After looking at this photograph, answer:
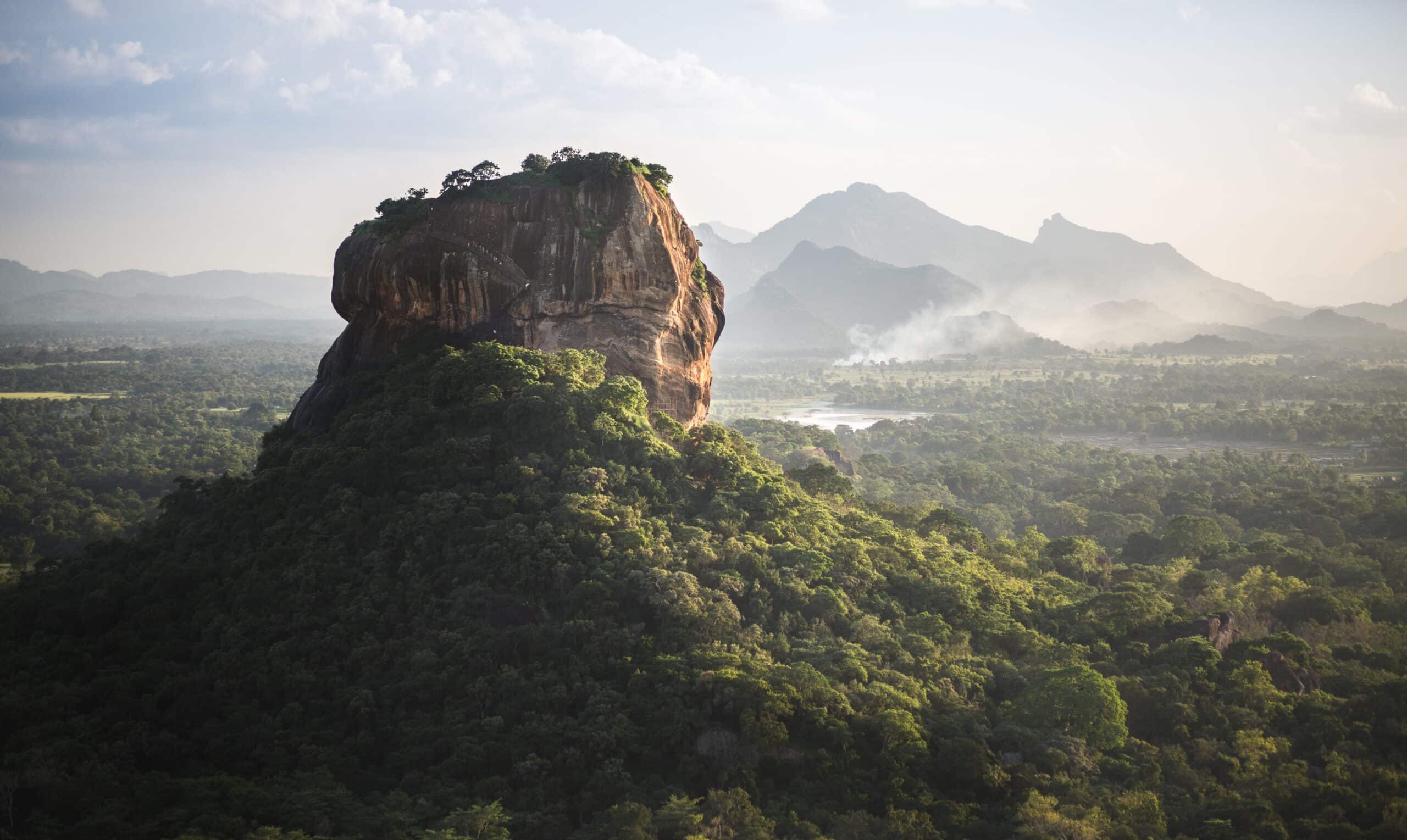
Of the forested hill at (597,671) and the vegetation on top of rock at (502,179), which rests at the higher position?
the vegetation on top of rock at (502,179)

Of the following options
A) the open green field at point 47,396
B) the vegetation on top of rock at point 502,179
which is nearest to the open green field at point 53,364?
the open green field at point 47,396

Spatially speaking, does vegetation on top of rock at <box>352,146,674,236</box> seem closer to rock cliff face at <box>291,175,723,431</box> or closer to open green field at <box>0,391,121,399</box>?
rock cliff face at <box>291,175,723,431</box>

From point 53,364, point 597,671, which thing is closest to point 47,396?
point 53,364

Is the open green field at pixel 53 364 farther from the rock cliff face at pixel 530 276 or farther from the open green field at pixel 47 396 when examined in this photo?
the rock cliff face at pixel 530 276

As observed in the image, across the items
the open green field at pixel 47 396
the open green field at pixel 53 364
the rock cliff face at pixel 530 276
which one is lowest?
the open green field at pixel 47 396

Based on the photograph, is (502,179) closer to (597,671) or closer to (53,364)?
(597,671)

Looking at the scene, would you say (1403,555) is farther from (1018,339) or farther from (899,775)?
(1018,339)
